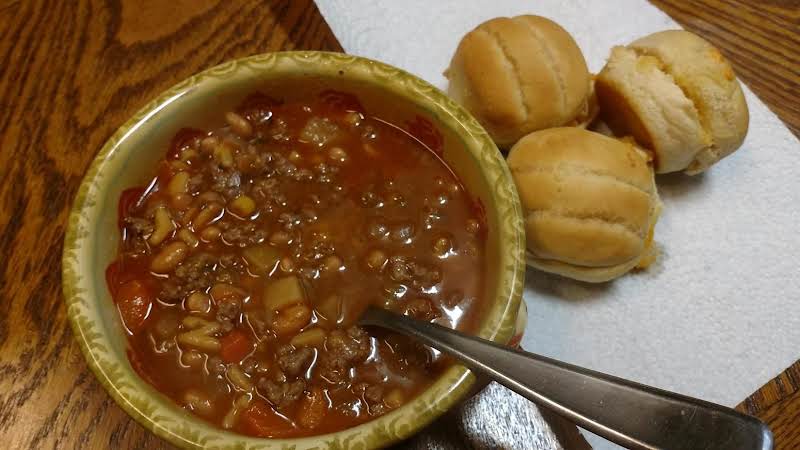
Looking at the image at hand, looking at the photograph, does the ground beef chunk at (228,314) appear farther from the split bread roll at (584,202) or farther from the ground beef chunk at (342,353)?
the split bread roll at (584,202)

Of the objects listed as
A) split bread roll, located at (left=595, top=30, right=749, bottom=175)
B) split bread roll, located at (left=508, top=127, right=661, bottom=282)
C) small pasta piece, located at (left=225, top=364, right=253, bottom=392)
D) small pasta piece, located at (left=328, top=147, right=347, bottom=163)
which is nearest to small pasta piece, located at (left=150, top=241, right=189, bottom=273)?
small pasta piece, located at (left=225, top=364, right=253, bottom=392)

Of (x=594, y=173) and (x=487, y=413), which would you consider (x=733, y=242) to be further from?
(x=487, y=413)

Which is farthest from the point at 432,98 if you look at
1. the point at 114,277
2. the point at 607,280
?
the point at 114,277

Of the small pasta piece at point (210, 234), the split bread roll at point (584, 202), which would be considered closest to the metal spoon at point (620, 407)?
the split bread roll at point (584, 202)

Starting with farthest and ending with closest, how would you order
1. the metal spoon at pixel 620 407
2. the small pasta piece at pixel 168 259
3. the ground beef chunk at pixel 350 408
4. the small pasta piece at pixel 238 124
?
the small pasta piece at pixel 238 124, the small pasta piece at pixel 168 259, the ground beef chunk at pixel 350 408, the metal spoon at pixel 620 407

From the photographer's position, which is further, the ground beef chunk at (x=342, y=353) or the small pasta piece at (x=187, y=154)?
the small pasta piece at (x=187, y=154)

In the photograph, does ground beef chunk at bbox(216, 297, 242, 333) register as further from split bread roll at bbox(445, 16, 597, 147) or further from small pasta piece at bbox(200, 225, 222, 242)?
split bread roll at bbox(445, 16, 597, 147)
